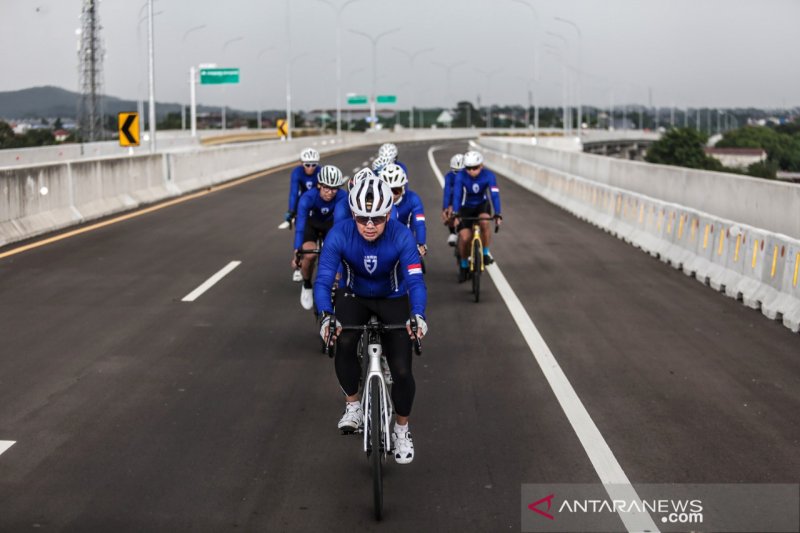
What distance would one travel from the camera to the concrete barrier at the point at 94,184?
59.0 ft

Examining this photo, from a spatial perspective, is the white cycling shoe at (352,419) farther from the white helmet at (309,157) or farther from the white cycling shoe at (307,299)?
the white helmet at (309,157)

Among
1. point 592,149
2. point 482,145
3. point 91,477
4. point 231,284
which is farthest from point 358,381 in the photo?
point 592,149

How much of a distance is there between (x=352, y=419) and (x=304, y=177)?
6513 millimetres

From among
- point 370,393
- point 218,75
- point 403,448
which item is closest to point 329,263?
point 370,393

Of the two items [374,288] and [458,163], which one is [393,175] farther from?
[458,163]

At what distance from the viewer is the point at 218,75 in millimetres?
82688

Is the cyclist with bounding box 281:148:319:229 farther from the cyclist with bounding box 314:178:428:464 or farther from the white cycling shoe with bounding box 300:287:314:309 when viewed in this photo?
the cyclist with bounding box 314:178:428:464

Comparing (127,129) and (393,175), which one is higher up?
(127,129)

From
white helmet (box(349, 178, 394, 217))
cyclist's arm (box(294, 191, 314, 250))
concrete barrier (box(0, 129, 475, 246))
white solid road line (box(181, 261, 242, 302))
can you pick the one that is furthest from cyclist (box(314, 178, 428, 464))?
concrete barrier (box(0, 129, 475, 246))

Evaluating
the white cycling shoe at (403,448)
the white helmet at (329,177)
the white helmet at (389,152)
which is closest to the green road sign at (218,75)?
the white helmet at (389,152)

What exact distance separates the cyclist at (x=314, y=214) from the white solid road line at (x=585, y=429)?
Result: 2.25 m

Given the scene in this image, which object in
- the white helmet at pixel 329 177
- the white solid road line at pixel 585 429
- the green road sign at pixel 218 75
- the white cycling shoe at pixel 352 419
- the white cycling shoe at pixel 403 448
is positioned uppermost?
the green road sign at pixel 218 75

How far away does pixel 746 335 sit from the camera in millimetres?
10500

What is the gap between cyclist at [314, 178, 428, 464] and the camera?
6.09 m
